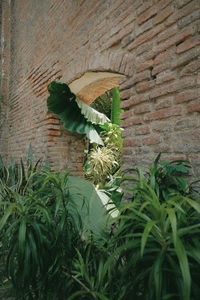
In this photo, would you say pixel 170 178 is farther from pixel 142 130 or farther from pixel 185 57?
Result: pixel 185 57

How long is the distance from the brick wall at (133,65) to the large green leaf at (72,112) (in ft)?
0.80

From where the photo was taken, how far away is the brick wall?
5.45ft

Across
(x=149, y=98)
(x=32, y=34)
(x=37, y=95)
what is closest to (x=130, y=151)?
(x=149, y=98)

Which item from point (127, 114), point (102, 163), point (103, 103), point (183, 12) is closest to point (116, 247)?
point (127, 114)

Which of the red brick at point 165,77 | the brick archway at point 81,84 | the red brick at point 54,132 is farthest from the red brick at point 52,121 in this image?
the red brick at point 165,77

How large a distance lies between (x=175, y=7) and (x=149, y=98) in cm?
69

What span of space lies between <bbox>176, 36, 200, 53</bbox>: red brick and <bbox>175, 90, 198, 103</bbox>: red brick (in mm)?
312

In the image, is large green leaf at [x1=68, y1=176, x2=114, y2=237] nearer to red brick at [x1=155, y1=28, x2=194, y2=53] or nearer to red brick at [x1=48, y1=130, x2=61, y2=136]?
red brick at [x1=155, y1=28, x2=194, y2=53]

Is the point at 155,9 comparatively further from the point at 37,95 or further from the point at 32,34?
the point at 32,34

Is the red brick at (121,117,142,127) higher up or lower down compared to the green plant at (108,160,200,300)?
higher up

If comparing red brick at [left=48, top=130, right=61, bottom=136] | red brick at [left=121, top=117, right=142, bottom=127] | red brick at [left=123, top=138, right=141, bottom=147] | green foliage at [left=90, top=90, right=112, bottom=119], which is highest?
green foliage at [left=90, top=90, right=112, bottom=119]

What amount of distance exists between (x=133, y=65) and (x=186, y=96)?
687 millimetres

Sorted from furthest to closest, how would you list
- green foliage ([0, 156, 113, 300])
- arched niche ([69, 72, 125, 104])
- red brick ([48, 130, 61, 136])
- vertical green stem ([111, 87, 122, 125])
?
vertical green stem ([111, 87, 122, 125])
red brick ([48, 130, 61, 136])
arched niche ([69, 72, 125, 104])
green foliage ([0, 156, 113, 300])

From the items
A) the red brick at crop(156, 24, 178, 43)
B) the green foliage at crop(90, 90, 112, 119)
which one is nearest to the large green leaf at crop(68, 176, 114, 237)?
the red brick at crop(156, 24, 178, 43)
